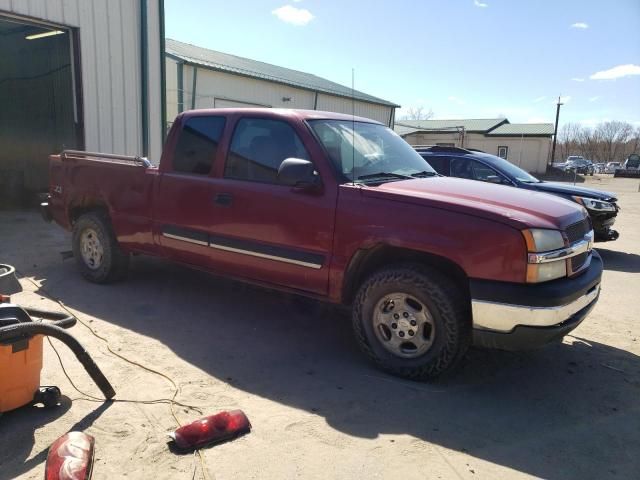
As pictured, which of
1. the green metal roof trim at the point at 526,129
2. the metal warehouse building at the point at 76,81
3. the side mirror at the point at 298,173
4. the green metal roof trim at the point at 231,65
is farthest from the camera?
the green metal roof trim at the point at 526,129

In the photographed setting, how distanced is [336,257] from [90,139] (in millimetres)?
7704

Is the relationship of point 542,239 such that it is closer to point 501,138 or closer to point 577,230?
point 577,230

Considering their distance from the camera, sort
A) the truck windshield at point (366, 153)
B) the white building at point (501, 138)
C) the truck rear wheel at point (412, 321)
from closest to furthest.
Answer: the truck rear wheel at point (412, 321) < the truck windshield at point (366, 153) < the white building at point (501, 138)

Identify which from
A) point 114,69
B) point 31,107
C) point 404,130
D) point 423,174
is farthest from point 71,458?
point 404,130

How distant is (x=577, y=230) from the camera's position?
3641 mm

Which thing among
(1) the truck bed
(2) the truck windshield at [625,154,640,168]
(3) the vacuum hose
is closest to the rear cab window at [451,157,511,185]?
(1) the truck bed

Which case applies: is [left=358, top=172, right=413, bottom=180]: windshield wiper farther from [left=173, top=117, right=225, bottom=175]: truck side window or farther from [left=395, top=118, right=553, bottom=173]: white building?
[left=395, top=118, right=553, bottom=173]: white building

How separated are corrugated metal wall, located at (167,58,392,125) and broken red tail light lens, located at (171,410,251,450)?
1545cm

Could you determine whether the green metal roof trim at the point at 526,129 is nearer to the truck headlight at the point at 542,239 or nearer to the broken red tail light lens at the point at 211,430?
the truck headlight at the point at 542,239

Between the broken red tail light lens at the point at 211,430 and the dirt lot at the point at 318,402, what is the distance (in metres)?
0.06

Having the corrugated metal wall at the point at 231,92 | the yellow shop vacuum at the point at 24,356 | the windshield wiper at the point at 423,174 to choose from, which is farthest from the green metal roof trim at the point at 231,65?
the yellow shop vacuum at the point at 24,356

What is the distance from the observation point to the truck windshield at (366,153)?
4027mm

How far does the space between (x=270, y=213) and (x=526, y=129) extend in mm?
45031

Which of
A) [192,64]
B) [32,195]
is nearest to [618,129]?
[192,64]
